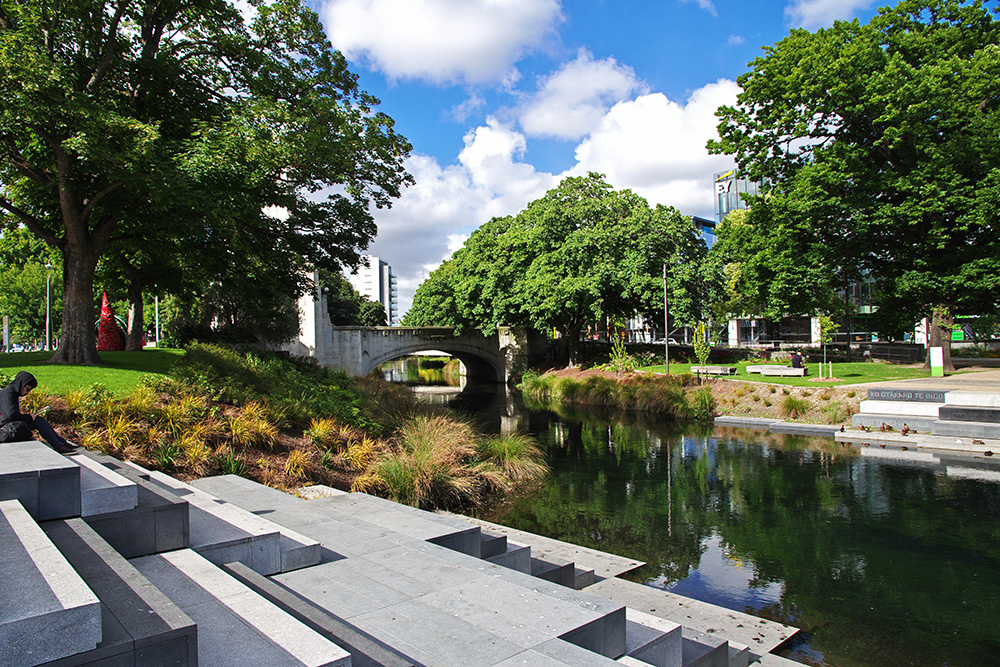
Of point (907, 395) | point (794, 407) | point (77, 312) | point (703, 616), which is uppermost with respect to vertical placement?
point (77, 312)

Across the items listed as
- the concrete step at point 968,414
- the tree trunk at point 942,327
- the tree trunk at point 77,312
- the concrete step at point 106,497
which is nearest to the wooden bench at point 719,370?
the tree trunk at point 942,327

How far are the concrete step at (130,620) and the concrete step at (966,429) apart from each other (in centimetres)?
1791

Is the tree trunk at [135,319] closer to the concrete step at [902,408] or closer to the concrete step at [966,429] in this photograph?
the concrete step at [902,408]

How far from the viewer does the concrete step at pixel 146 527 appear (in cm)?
394

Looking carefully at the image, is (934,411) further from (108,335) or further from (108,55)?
(108,335)

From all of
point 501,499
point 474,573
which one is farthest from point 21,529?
point 501,499

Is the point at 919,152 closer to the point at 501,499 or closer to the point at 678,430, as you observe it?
the point at 678,430

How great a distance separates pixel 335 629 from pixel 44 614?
137cm

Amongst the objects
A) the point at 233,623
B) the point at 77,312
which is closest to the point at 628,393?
the point at 77,312

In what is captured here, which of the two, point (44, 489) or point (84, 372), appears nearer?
point (44, 489)

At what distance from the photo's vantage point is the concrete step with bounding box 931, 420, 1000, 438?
14742 mm

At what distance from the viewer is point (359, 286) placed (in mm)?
195000

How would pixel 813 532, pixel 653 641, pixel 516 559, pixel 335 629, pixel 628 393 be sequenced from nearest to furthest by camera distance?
pixel 335 629
pixel 653 641
pixel 516 559
pixel 813 532
pixel 628 393

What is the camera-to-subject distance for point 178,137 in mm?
14461
